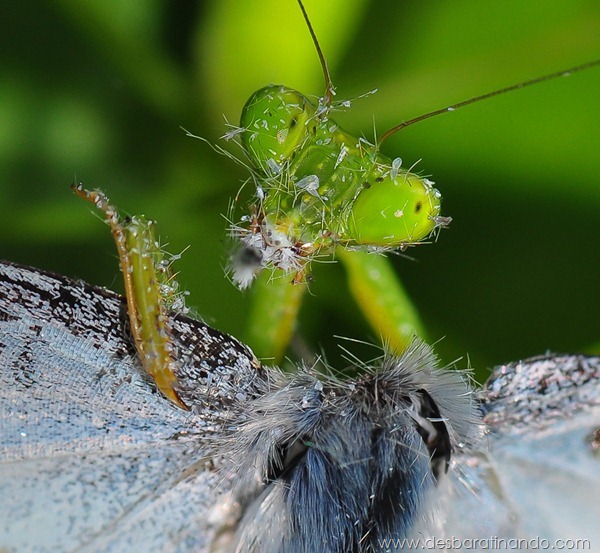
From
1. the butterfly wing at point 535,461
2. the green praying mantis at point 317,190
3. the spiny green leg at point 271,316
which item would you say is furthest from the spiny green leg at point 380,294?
the butterfly wing at point 535,461

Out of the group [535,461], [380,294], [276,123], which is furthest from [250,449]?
[380,294]

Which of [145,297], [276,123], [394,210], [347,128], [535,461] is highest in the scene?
[347,128]

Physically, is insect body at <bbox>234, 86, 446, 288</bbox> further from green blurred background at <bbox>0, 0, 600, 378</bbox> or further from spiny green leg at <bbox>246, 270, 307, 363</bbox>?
Result: green blurred background at <bbox>0, 0, 600, 378</bbox>

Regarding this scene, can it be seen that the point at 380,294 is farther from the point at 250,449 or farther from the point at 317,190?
the point at 250,449

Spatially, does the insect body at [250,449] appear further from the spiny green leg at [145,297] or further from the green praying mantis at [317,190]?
the green praying mantis at [317,190]

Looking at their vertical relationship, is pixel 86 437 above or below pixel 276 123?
below

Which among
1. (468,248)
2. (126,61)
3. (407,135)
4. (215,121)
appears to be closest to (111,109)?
(126,61)
